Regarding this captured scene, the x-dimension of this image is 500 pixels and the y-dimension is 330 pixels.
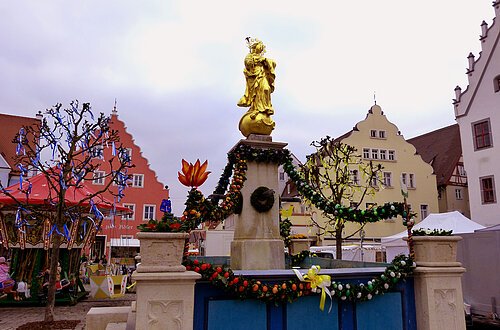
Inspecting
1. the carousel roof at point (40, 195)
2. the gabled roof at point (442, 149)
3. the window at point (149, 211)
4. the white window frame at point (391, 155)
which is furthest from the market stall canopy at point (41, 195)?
the gabled roof at point (442, 149)

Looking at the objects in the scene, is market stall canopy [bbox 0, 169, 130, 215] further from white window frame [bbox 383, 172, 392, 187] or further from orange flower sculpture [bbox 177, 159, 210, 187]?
white window frame [bbox 383, 172, 392, 187]

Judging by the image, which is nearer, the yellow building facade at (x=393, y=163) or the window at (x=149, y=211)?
the yellow building facade at (x=393, y=163)

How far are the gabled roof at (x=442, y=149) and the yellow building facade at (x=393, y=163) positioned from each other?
6.40ft

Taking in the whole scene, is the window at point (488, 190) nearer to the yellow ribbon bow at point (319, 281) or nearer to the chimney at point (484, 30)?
the chimney at point (484, 30)

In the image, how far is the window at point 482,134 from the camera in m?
23.1

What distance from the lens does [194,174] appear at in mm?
6000

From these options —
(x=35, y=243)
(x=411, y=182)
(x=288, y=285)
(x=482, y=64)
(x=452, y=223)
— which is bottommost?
(x=288, y=285)

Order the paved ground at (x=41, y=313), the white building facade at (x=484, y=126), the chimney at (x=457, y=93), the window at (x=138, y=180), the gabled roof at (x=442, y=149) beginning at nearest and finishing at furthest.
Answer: the paved ground at (x=41, y=313) < the white building facade at (x=484, y=126) < the chimney at (x=457, y=93) < the gabled roof at (x=442, y=149) < the window at (x=138, y=180)

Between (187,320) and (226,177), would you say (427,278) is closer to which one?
(187,320)

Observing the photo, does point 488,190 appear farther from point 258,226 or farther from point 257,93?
point 258,226

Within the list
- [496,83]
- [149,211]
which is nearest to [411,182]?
[496,83]

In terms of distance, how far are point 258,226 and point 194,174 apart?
2323 mm

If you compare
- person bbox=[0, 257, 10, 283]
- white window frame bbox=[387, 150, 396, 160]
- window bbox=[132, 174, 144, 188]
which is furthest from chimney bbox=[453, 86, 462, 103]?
person bbox=[0, 257, 10, 283]

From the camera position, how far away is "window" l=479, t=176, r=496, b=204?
22.8 m
